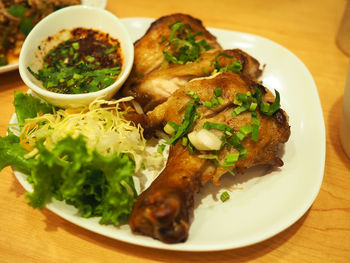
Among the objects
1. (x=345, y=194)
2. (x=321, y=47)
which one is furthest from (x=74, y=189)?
(x=321, y=47)

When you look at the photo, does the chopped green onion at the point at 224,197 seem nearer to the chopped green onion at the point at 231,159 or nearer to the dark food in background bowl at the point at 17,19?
the chopped green onion at the point at 231,159

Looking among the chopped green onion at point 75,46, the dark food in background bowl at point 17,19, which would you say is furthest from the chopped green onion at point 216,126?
the dark food in background bowl at point 17,19

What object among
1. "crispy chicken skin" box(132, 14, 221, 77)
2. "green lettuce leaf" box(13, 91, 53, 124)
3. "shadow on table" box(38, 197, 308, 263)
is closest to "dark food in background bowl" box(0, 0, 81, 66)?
"green lettuce leaf" box(13, 91, 53, 124)

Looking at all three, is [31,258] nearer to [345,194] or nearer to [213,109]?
[213,109]

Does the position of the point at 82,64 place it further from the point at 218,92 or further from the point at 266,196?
the point at 266,196

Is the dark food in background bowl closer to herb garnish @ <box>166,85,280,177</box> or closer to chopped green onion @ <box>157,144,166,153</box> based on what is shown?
chopped green onion @ <box>157,144,166,153</box>

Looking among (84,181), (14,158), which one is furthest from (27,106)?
(84,181)
